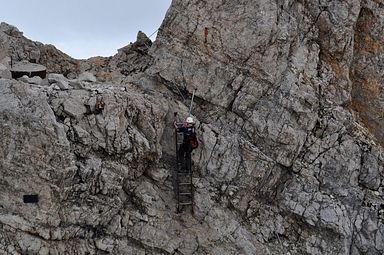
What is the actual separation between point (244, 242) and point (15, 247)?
7941mm

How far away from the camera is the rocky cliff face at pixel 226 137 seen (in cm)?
1814

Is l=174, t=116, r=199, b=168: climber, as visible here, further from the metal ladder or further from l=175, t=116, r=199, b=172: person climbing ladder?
the metal ladder

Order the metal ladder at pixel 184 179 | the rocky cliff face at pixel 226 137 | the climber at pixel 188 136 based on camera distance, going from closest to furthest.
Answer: the rocky cliff face at pixel 226 137 < the climber at pixel 188 136 < the metal ladder at pixel 184 179

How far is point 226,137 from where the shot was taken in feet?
67.3

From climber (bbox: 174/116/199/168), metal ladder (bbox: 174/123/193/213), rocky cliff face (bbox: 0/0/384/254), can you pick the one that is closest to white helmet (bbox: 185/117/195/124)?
climber (bbox: 174/116/199/168)

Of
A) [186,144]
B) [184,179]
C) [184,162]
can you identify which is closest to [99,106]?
[186,144]

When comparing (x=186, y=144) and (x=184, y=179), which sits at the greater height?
(x=186, y=144)

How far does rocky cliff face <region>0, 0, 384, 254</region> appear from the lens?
18.1m

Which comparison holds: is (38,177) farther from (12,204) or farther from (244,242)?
(244,242)

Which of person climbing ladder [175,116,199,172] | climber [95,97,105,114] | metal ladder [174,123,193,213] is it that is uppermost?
climber [95,97,105,114]

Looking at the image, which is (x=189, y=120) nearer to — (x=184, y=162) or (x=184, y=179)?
(x=184, y=162)

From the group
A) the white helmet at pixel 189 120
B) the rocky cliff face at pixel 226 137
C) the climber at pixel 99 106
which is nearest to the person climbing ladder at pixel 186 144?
the white helmet at pixel 189 120

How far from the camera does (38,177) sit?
1748 centimetres

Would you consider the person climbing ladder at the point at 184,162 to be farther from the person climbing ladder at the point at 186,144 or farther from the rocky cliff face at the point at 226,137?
the rocky cliff face at the point at 226,137
